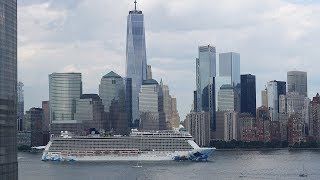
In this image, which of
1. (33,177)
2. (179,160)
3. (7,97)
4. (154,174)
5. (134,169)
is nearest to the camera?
(7,97)

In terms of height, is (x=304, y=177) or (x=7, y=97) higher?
(x=7, y=97)

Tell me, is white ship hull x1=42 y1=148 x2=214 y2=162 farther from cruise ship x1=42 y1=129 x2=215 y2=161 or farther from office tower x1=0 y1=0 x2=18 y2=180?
office tower x1=0 y1=0 x2=18 y2=180

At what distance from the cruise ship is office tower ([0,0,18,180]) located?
98.9m

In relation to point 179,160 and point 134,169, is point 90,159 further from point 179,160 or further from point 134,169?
point 134,169

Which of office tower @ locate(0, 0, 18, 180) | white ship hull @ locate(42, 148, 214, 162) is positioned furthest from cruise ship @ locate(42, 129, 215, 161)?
office tower @ locate(0, 0, 18, 180)

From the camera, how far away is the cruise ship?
5719 inches

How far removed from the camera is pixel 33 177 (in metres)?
102

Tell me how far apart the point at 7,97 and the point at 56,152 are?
108 m

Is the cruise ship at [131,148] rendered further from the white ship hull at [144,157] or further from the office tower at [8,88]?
the office tower at [8,88]

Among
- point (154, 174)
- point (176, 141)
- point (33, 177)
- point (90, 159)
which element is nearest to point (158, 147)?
point (176, 141)

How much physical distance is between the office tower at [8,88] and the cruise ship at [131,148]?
9889 cm

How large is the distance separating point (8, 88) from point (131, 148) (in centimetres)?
10548

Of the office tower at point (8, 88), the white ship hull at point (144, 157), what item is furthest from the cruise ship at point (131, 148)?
the office tower at point (8, 88)

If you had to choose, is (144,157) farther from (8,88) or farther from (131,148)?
(8,88)
